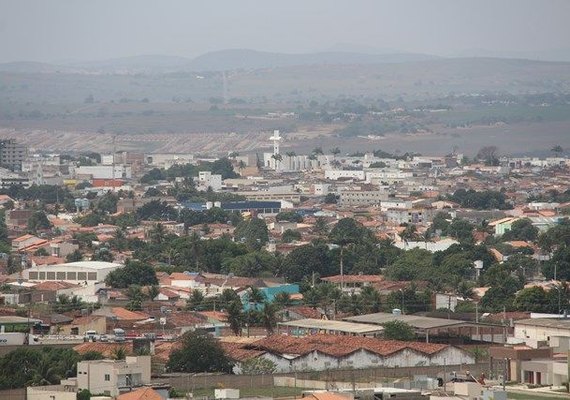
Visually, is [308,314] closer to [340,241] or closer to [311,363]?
[311,363]

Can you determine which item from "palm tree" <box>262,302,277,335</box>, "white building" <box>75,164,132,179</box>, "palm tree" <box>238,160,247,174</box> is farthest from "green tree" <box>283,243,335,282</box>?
"palm tree" <box>238,160,247,174</box>

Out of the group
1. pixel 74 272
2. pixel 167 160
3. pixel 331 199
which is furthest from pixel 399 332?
pixel 167 160

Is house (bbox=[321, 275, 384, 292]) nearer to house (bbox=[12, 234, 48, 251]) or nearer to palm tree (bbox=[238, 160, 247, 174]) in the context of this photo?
house (bbox=[12, 234, 48, 251])

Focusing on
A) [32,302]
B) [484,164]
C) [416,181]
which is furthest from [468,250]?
[484,164]

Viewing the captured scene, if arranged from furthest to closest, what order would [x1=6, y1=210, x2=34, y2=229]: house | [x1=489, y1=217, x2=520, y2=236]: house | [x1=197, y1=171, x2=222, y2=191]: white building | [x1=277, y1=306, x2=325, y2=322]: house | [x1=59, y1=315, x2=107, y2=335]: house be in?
[x1=197, y1=171, x2=222, y2=191]: white building
[x1=6, y1=210, x2=34, y2=229]: house
[x1=489, y1=217, x2=520, y2=236]: house
[x1=277, y1=306, x2=325, y2=322]: house
[x1=59, y1=315, x2=107, y2=335]: house

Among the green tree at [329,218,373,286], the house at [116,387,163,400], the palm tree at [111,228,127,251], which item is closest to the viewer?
the house at [116,387,163,400]

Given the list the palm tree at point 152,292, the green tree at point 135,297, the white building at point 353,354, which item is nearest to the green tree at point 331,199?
the green tree at point 135,297

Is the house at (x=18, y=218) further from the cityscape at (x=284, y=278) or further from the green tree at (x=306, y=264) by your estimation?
the green tree at (x=306, y=264)
